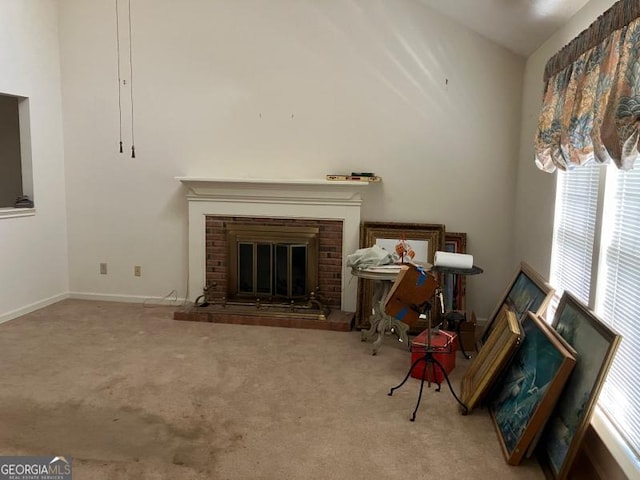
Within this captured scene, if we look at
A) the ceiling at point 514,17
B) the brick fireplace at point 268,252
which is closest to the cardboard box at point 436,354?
the brick fireplace at point 268,252

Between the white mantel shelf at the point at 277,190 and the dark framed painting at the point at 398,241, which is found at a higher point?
the white mantel shelf at the point at 277,190

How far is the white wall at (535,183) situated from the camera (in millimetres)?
3450

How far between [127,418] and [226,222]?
2.34 metres

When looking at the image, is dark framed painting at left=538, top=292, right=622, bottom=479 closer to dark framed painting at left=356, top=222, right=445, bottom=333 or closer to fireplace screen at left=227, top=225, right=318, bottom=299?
dark framed painting at left=356, top=222, right=445, bottom=333

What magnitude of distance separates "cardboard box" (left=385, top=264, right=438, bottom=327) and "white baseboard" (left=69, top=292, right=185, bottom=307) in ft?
9.11

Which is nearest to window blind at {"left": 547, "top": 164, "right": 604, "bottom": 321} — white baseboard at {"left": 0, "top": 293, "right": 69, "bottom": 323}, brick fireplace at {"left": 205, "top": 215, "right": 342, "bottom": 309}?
brick fireplace at {"left": 205, "top": 215, "right": 342, "bottom": 309}

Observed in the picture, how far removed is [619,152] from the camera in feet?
6.34

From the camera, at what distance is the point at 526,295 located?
143 inches

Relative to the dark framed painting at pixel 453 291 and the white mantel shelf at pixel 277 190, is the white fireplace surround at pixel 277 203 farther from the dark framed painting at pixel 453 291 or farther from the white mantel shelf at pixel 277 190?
the dark framed painting at pixel 453 291

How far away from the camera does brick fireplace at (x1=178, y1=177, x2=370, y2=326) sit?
4648 millimetres

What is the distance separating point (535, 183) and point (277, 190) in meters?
2.16

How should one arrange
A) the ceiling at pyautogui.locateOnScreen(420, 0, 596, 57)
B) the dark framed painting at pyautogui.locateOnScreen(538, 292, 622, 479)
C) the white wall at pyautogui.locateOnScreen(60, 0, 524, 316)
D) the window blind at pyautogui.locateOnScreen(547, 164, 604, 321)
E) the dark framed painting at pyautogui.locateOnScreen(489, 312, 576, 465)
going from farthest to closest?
the white wall at pyautogui.locateOnScreen(60, 0, 524, 316) < the ceiling at pyautogui.locateOnScreen(420, 0, 596, 57) < the window blind at pyautogui.locateOnScreen(547, 164, 604, 321) < the dark framed painting at pyautogui.locateOnScreen(489, 312, 576, 465) < the dark framed painting at pyautogui.locateOnScreen(538, 292, 622, 479)

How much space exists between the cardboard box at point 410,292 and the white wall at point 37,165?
350 centimetres

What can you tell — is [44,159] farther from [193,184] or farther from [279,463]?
[279,463]
